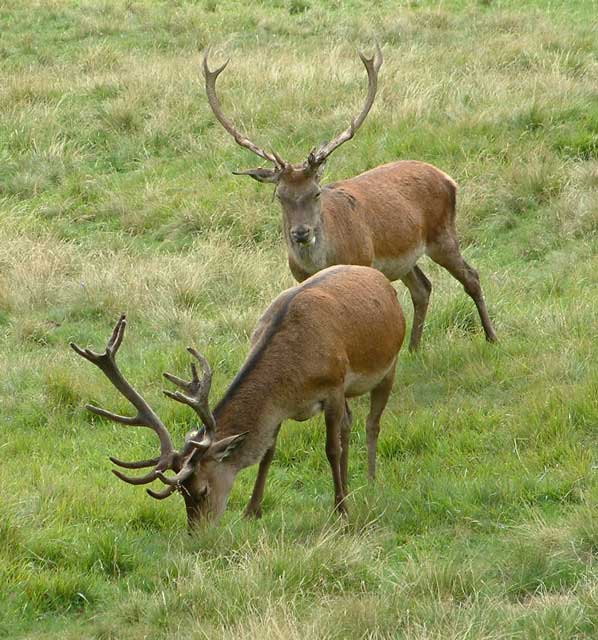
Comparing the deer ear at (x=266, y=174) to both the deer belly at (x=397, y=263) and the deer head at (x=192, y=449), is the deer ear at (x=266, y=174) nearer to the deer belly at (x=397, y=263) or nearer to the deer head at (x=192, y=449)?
the deer belly at (x=397, y=263)

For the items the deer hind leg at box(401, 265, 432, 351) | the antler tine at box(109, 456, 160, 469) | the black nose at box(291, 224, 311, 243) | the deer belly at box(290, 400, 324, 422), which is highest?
the antler tine at box(109, 456, 160, 469)

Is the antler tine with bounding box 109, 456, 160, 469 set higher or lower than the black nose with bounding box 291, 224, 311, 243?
higher

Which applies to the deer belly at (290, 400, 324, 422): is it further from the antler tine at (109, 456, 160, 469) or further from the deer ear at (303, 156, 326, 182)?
the deer ear at (303, 156, 326, 182)

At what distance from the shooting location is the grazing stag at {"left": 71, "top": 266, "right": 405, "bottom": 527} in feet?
19.8

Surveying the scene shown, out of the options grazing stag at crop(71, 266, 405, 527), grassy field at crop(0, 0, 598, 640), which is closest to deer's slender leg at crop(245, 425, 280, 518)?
grazing stag at crop(71, 266, 405, 527)

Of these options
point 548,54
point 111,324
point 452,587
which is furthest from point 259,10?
point 452,587

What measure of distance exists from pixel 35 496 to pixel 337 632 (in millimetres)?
2296

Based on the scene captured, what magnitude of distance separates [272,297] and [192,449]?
4179 millimetres

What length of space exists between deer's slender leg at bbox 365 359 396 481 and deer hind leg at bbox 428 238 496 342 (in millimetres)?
1987

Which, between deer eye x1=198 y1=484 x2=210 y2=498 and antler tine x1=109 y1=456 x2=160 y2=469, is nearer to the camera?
antler tine x1=109 y1=456 x2=160 y2=469

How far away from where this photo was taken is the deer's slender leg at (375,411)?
24.3 ft

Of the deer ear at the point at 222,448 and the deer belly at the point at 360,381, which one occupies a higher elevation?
the deer ear at the point at 222,448

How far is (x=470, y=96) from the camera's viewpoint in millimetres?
13602

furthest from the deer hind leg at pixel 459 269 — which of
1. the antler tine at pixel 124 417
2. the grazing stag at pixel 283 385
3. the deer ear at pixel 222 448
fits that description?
the antler tine at pixel 124 417
